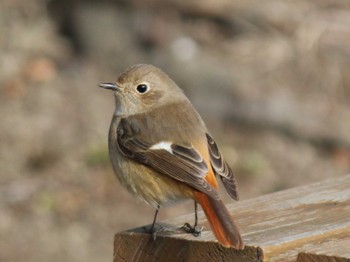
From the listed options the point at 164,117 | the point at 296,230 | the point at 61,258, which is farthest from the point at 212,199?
the point at 61,258

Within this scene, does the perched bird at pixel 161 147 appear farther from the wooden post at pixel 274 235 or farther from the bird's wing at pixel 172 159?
the wooden post at pixel 274 235

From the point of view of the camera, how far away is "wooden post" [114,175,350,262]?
132 inches

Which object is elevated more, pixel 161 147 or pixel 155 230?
pixel 161 147

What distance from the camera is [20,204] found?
8.03 metres

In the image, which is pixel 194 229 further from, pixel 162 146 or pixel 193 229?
pixel 162 146

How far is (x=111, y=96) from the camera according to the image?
9.67 m

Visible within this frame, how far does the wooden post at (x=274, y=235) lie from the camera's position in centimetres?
334

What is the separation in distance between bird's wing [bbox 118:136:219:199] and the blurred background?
311 cm

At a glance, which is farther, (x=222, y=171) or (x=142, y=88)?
(x=142, y=88)

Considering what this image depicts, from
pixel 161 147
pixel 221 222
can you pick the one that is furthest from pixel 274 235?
pixel 161 147

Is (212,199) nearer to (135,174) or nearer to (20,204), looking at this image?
(135,174)

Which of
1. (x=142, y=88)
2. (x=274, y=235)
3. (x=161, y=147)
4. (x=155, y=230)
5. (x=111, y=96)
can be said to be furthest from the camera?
(x=111, y=96)

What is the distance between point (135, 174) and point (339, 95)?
5987 mm

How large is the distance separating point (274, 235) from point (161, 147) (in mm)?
1102
